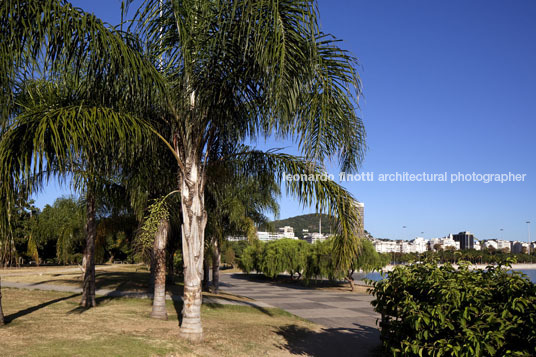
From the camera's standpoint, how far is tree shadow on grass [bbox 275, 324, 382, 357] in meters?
10.2

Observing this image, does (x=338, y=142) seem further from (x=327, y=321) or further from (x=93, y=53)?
(x=327, y=321)

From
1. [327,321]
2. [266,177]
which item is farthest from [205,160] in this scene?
[327,321]

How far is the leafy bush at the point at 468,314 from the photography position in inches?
179

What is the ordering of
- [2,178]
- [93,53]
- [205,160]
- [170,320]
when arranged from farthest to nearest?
[170,320]
[205,160]
[93,53]
[2,178]

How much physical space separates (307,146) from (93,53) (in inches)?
153

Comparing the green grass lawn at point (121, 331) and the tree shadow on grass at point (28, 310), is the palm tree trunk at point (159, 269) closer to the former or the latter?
the green grass lawn at point (121, 331)

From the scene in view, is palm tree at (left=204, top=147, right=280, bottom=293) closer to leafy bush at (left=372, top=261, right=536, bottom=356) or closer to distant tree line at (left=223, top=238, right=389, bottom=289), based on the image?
leafy bush at (left=372, top=261, right=536, bottom=356)

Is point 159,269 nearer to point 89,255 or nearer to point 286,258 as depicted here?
point 89,255

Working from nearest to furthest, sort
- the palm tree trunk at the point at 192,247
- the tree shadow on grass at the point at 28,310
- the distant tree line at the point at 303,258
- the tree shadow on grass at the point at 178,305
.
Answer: the palm tree trunk at the point at 192,247 → the tree shadow on grass at the point at 28,310 → the tree shadow on grass at the point at 178,305 → the distant tree line at the point at 303,258

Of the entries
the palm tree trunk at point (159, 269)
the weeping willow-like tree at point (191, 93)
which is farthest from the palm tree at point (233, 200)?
the palm tree trunk at point (159, 269)

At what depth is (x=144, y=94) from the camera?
7477 millimetres

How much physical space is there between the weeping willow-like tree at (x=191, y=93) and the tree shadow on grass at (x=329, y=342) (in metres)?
2.80

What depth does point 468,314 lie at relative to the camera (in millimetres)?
4953

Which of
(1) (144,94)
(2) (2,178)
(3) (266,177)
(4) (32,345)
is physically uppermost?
(1) (144,94)
